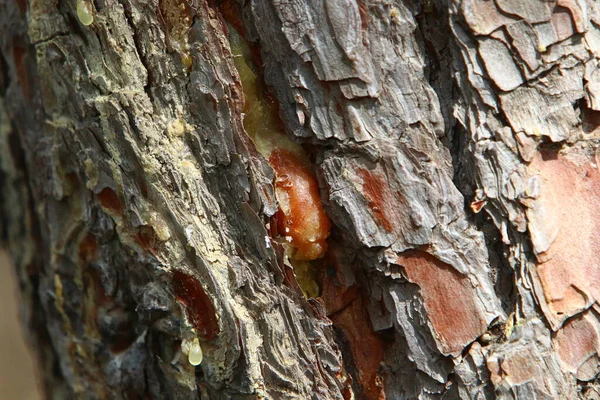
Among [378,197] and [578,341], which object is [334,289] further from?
[578,341]

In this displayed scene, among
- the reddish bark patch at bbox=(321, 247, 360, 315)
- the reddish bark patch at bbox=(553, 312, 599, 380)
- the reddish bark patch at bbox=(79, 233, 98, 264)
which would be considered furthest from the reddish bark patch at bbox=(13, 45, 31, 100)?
the reddish bark patch at bbox=(553, 312, 599, 380)

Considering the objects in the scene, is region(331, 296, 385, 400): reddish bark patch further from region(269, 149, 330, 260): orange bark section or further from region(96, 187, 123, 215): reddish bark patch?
region(96, 187, 123, 215): reddish bark patch

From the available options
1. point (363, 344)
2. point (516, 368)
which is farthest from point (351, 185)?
point (516, 368)

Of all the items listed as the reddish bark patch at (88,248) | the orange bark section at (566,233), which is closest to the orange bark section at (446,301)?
the orange bark section at (566,233)

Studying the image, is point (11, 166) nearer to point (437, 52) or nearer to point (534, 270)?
point (437, 52)

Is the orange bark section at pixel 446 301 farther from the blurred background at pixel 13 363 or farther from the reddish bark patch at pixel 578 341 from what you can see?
the blurred background at pixel 13 363

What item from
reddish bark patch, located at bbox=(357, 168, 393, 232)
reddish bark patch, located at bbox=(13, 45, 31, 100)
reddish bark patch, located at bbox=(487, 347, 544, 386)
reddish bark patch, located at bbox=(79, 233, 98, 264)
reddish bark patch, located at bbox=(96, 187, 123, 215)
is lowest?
reddish bark patch, located at bbox=(487, 347, 544, 386)
